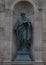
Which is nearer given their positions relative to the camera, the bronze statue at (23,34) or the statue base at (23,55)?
the statue base at (23,55)

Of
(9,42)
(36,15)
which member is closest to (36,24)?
(36,15)

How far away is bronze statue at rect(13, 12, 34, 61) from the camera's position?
13.8 metres

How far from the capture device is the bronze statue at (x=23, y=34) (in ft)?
45.4

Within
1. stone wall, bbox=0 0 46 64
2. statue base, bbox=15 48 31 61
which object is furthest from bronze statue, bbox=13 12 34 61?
stone wall, bbox=0 0 46 64

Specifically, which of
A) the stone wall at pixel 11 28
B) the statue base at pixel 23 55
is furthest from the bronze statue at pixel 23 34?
the stone wall at pixel 11 28

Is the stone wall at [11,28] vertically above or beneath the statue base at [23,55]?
above

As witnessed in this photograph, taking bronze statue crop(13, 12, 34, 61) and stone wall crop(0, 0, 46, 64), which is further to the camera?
bronze statue crop(13, 12, 34, 61)

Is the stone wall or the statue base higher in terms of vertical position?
the stone wall

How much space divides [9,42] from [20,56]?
25.4 inches

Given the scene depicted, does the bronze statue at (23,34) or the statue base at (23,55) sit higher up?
the bronze statue at (23,34)

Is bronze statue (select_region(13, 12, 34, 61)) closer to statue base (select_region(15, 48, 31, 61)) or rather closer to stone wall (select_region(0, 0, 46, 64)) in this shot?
statue base (select_region(15, 48, 31, 61))

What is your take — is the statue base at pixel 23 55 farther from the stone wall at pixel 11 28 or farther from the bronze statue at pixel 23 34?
the stone wall at pixel 11 28

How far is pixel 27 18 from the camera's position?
14055mm

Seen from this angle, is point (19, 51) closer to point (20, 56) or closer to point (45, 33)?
point (20, 56)
